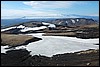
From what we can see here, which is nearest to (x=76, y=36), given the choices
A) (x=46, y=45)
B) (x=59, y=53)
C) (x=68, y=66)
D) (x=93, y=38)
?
(x=93, y=38)

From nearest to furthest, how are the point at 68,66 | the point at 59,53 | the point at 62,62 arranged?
the point at 68,66, the point at 62,62, the point at 59,53

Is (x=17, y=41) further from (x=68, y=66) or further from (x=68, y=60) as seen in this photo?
(x=68, y=66)

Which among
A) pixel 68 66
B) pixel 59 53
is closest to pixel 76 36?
pixel 59 53

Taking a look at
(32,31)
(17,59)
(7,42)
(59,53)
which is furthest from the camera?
(32,31)

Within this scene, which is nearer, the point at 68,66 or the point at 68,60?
the point at 68,66

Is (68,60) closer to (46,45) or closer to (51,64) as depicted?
(51,64)

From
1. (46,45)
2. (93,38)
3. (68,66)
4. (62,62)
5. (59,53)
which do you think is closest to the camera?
(68,66)

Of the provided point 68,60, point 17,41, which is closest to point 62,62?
point 68,60

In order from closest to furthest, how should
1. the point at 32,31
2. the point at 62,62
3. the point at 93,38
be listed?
the point at 62,62
the point at 93,38
the point at 32,31

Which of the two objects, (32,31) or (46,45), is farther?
(32,31)
